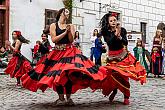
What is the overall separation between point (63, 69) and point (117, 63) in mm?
1383

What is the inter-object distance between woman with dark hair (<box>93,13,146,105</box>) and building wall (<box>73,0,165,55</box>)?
14033 mm

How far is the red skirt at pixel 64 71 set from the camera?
6.98 m

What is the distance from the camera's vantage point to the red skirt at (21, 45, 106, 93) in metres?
6.98

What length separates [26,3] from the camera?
1961 cm

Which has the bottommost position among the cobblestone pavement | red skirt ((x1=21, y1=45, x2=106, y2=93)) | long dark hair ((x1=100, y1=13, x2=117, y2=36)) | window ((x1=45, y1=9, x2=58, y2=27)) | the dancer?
the cobblestone pavement

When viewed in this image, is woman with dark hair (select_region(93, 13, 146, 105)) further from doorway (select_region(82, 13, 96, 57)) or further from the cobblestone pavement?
doorway (select_region(82, 13, 96, 57))

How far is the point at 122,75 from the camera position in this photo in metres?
7.73

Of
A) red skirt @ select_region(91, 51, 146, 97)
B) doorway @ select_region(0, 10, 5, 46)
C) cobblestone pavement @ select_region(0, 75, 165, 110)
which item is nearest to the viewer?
cobblestone pavement @ select_region(0, 75, 165, 110)

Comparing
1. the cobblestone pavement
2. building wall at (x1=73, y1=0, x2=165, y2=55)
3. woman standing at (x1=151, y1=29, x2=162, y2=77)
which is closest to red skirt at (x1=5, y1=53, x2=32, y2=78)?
the cobblestone pavement

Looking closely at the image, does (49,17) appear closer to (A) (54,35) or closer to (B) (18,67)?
(B) (18,67)

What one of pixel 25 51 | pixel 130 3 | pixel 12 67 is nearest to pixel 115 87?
pixel 12 67

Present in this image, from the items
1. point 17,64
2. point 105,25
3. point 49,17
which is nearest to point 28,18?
point 49,17

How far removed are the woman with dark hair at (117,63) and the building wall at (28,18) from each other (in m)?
11.5

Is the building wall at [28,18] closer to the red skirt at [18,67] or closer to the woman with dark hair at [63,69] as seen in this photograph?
the red skirt at [18,67]
